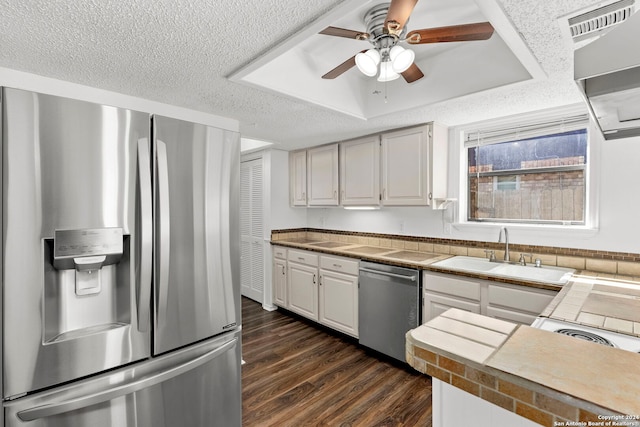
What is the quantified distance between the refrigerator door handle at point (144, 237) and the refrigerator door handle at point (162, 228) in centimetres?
4

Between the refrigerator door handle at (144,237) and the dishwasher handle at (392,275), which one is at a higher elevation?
the refrigerator door handle at (144,237)

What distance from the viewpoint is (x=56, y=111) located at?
1.08 metres

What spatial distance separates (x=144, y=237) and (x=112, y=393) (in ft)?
1.97

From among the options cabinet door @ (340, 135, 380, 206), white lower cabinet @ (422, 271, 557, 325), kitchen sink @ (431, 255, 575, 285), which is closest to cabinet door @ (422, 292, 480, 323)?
white lower cabinet @ (422, 271, 557, 325)

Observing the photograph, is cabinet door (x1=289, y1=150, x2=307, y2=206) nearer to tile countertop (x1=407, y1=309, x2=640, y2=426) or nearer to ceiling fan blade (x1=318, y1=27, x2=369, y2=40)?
ceiling fan blade (x1=318, y1=27, x2=369, y2=40)

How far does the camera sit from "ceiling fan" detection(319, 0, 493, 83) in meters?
1.33

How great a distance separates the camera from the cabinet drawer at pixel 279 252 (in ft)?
12.7

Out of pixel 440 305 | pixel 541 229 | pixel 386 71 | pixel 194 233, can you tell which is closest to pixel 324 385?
pixel 440 305

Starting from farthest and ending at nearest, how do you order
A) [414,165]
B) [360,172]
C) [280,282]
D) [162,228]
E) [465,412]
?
[280,282] < [360,172] < [414,165] < [162,228] < [465,412]

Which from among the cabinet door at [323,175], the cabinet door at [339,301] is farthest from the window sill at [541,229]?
the cabinet door at [323,175]

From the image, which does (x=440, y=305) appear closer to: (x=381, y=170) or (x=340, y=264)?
(x=340, y=264)

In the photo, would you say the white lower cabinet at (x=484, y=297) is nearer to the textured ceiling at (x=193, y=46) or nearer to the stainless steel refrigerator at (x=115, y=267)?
the textured ceiling at (x=193, y=46)

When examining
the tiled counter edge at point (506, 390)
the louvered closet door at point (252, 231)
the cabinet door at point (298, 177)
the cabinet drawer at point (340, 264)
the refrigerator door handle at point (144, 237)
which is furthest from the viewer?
the louvered closet door at point (252, 231)

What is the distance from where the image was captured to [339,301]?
3.18 meters
